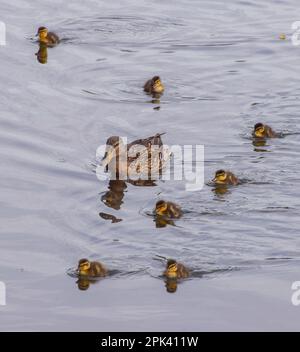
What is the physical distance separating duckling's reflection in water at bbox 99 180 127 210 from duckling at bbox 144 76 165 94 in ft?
7.88

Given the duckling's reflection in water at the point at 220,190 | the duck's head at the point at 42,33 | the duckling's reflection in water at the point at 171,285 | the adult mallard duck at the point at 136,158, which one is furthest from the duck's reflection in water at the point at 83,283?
the duck's head at the point at 42,33

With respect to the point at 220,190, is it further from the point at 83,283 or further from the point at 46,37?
the point at 46,37

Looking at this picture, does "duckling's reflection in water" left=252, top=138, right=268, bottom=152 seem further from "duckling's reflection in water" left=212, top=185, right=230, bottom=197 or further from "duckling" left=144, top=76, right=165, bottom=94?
"duckling" left=144, top=76, right=165, bottom=94

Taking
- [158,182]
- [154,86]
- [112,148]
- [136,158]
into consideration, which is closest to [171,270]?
[158,182]

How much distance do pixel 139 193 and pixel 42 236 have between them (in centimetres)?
178

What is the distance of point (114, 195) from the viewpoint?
13.2 m

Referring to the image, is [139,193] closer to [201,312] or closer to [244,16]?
[201,312]

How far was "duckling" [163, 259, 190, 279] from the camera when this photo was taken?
425 inches

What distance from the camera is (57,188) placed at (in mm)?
13008

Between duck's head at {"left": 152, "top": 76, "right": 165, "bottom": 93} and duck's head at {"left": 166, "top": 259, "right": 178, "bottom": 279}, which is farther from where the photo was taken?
duck's head at {"left": 152, "top": 76, "right": 165, "bottom": 93}

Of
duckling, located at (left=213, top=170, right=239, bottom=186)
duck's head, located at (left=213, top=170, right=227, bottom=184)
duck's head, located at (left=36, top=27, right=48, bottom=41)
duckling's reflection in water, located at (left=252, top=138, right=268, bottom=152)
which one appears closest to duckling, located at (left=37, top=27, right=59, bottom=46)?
duck's head, located at (left=36, top=27, right=48, bottom=41)

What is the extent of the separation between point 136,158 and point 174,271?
3570mm

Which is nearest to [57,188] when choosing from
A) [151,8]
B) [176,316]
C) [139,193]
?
[139,193]

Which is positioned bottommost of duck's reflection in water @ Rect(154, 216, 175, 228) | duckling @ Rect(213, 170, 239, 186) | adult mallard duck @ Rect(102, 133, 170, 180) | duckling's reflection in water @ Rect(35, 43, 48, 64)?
duck's reflection in water @ Rect(154, 216, 175, 228)
